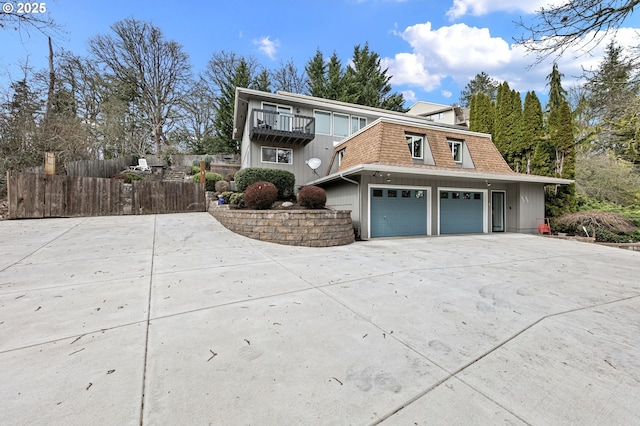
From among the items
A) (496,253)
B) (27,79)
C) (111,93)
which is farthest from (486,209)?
(111,93)

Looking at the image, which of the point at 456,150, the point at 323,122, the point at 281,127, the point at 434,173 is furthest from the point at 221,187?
the point at 456,150

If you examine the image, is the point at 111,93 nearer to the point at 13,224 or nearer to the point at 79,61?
the point at 79,61

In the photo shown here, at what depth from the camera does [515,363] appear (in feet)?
6.55

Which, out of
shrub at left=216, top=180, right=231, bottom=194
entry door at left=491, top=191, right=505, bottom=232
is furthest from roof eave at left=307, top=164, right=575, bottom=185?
shrub at left=216, top=180, right=231, bottom=194

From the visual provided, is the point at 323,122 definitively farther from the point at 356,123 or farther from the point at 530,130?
the point at 530,130

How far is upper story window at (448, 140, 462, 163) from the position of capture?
11207mm

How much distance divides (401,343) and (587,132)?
2239 cm

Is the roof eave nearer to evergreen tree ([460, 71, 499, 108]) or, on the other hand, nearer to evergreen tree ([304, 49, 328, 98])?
evergreen tree ([304, 49, 328, 98])

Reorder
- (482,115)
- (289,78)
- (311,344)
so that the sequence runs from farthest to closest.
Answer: (289,78), (482,115), (311,344)

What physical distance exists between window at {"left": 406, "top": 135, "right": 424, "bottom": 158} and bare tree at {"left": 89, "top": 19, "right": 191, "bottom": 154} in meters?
21.5

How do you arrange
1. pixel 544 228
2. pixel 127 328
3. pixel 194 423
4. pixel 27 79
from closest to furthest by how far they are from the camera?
pixel 194 423
pixel 127 328
pixel 544 228
pixel 27 79

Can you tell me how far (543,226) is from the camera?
11.2 m

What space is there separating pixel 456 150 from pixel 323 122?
691 centimetres

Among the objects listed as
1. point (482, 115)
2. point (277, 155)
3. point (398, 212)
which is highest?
point (482, 115)
